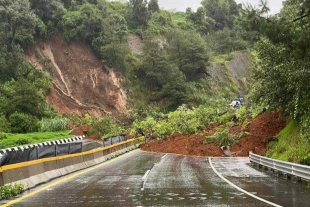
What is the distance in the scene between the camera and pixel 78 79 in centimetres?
6600

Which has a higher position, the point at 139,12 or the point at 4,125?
the point at 139,12

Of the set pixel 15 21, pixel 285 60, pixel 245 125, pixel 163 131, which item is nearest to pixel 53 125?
pixel 163 131

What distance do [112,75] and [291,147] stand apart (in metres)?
50.7

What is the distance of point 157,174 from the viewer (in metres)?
17.2

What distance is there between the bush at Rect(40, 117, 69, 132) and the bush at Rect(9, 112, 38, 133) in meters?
1.07

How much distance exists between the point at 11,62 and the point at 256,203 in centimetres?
5011

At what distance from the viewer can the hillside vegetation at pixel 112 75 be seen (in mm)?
41719

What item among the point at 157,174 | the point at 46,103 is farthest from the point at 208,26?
the point at 157,174

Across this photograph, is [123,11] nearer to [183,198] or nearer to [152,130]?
[152,130]

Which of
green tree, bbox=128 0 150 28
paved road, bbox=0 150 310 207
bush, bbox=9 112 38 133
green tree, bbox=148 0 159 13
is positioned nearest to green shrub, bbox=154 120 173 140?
bush, bbox=9 112 38 133

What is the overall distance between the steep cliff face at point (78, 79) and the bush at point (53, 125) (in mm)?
9750

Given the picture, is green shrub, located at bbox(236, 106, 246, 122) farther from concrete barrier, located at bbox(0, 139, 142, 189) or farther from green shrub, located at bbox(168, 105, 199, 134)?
concrete barrier, located at bbox(0, 139, 142, 189)

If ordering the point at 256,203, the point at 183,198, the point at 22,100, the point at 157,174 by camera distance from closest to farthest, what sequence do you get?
the point at 256,203 < the point at 183,198 < the point at 157,174 < the point at 22,100

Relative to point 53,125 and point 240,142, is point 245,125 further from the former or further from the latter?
point 53,125
